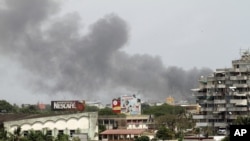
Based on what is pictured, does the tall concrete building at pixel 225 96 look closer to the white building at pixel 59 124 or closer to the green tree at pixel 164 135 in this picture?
the green tree at pixel 164 135

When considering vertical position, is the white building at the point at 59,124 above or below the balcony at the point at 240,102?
below

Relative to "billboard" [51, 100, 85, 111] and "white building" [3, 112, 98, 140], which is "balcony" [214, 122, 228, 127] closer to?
"white building" [3, 112, 98, 140]

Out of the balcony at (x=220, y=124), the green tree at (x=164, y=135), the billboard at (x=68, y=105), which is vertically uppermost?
the billboard at (x=68, y=105)

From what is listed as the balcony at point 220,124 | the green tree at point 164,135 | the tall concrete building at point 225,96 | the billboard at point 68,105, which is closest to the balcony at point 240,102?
the tall concrete building at point 225,96

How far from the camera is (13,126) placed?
133750 mm

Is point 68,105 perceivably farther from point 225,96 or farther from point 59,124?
point 225,96

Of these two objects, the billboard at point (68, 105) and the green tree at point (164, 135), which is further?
the billboard at point (68, 105)

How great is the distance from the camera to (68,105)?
6053 inches

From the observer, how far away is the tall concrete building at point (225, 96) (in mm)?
138625

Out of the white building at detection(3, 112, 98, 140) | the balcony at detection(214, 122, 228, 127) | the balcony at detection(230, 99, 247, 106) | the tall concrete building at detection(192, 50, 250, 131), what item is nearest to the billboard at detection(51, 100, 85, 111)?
the white building at detection(3, 112, 98, 140)

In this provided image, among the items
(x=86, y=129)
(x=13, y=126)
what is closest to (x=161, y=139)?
(x=86, y=129)

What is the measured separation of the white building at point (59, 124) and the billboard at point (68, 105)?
17.3 meters

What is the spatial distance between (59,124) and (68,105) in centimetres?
1944

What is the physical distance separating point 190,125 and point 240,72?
35165 millimetres
